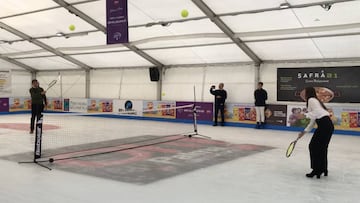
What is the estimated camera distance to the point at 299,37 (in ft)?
43.4

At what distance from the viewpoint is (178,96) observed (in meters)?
18.9

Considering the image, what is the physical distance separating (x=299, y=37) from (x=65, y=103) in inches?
606

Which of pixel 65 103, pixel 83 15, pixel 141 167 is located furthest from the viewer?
pixel 65 103

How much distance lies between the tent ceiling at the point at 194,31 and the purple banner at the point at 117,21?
94.7 inches

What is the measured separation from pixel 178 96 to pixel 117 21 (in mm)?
8711

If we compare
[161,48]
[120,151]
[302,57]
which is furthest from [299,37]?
[120,151]

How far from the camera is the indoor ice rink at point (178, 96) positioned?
636 cm

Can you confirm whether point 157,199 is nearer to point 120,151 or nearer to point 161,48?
point 120,151

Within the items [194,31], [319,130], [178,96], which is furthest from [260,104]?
[319,130]

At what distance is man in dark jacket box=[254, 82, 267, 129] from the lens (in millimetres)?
15438

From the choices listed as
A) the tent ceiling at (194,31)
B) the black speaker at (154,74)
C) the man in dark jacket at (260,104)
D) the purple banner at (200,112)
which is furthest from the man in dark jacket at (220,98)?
the black speaker at (154,74)

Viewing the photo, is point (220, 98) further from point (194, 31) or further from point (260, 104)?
point (194, 31)

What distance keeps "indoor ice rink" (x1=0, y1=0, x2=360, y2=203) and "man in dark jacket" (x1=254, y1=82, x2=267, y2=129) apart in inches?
12.5

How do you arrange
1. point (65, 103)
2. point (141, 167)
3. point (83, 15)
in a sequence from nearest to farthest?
point (141, 167) < point (83, 15) < point (65, 103)
